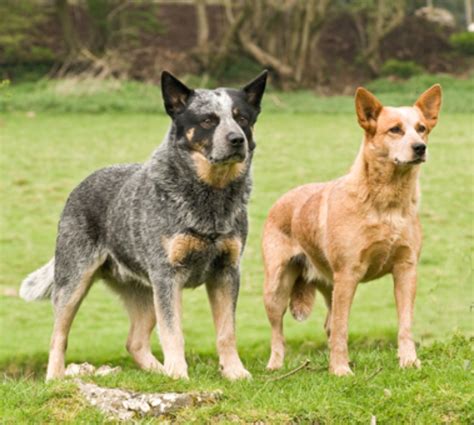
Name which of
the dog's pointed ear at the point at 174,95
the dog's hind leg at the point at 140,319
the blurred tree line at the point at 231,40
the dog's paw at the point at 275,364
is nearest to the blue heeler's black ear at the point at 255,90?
the dog's pointed ear at the point at 174,95

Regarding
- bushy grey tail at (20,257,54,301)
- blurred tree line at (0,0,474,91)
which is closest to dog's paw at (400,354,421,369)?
bushy grey tail at (20,257,54,301)

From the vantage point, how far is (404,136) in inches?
288

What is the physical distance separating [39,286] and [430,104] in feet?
12.3

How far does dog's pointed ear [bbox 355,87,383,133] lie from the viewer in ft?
24.6

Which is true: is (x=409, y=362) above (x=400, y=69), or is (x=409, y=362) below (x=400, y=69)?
above

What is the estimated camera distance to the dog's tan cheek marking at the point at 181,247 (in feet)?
24.7

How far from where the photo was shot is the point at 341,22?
39.8 meters

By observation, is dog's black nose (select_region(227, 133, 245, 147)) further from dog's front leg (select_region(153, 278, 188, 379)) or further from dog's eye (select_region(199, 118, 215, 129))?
dog's front leg (select_region(153, 278, 188, 379))

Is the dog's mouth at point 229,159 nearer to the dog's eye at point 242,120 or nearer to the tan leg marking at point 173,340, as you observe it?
the dog's eye at point 242,120

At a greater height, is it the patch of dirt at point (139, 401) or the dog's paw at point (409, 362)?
the dog's paw at point (409, 362)

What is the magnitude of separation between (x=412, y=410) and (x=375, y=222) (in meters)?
1.43

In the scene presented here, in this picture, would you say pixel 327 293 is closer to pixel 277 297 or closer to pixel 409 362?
pixel 277 297

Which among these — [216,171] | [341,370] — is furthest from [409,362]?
[216,171]

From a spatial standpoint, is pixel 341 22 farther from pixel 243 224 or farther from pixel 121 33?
pixel 243 224
